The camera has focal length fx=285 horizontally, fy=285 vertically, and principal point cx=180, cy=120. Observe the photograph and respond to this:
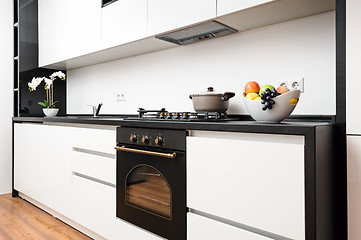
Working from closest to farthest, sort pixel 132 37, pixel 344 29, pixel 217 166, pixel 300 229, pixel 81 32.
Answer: pixel 300 229
pixel 344 29
pixel 217 166
pixel 132 37
pixel 81 32

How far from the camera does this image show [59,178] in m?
2.42

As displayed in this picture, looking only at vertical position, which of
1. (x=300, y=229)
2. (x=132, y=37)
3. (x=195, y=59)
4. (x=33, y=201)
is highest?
(x=132, y=37)

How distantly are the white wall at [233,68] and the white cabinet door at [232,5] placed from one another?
1.20 ft

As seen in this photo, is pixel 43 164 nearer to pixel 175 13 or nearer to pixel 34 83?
pixel 34 83

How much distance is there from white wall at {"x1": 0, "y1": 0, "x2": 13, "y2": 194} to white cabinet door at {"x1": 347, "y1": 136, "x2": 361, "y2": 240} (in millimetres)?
3522

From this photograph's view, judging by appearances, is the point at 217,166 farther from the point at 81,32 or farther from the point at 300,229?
the point at 81,32

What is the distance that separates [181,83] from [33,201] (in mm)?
2053

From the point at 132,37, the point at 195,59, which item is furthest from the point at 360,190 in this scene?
the point at 132,37

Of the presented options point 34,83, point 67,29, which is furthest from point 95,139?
point 34,83

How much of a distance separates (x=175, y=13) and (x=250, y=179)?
118 centimetres

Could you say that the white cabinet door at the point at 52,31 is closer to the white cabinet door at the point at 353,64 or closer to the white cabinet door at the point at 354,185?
the white cabinet door at the point at 353,64

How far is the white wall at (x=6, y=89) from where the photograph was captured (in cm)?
335

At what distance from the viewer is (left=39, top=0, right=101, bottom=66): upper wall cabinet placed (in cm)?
249

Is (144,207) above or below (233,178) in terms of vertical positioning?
below
